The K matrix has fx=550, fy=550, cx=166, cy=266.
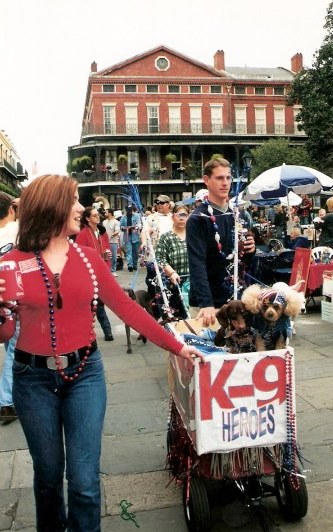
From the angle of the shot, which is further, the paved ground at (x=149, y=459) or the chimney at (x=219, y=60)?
the chimney at (x=219, y=60)

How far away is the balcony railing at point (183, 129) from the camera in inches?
1859

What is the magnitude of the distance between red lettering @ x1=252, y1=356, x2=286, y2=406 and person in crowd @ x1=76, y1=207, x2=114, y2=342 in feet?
14.3

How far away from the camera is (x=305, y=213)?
19766 mm

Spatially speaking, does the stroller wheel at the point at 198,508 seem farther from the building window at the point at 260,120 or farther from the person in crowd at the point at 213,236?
the building window at the point at 260,120

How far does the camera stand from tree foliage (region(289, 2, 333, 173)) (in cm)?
3225

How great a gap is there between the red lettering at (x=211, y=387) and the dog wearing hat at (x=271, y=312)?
325 mm

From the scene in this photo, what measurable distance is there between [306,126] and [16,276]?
112 ft

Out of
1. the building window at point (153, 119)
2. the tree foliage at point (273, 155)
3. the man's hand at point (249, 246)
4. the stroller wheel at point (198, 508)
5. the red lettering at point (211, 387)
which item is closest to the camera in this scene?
the red lettering at point (211, 387)

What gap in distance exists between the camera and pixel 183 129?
4844cm

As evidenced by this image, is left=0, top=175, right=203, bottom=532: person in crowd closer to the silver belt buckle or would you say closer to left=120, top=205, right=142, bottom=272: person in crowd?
the silver belt buckle

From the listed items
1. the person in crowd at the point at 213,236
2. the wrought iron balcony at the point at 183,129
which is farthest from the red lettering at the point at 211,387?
the wrought iron balcony at the point at 183,129

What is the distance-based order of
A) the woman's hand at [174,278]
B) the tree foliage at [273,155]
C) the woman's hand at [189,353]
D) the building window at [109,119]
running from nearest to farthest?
the woman's hand at [189,353]
the woman's hand at [174,278]
the tree foliage at [273,155]
the building window at [109,119]

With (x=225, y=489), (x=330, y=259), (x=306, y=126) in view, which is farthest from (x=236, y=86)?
→ (x=225, y=489)

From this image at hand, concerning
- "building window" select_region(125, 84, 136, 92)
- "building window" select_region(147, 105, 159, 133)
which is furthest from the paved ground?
"building window" select_region(125, 84, 136, 92)
